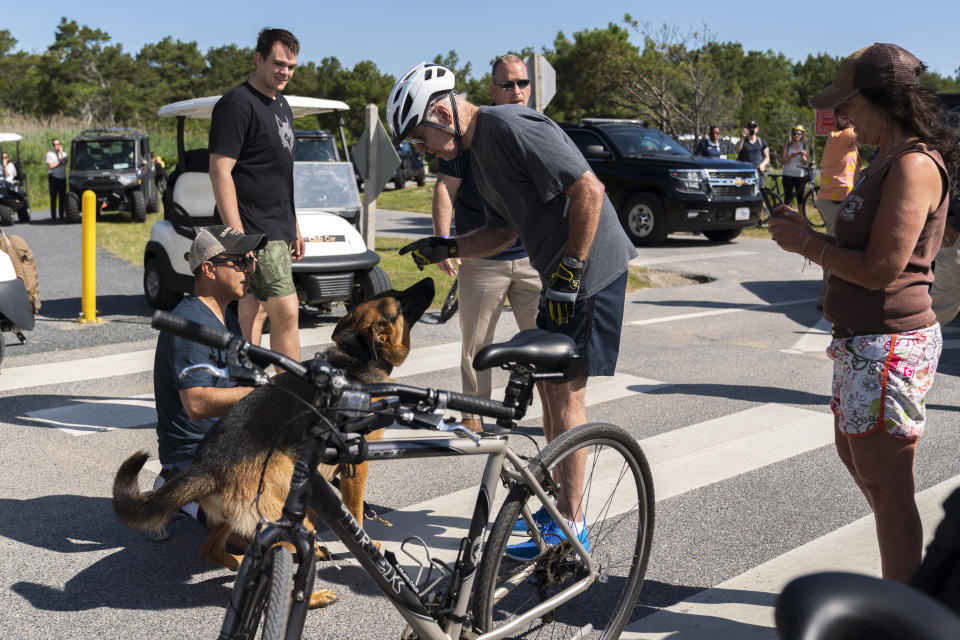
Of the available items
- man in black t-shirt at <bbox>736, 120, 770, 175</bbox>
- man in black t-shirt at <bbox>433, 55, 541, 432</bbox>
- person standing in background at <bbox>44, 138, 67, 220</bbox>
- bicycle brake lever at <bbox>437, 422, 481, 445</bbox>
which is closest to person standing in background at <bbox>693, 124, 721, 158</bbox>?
man in black t-shirt at <bbox>736, 120, 770, 175</bbox>

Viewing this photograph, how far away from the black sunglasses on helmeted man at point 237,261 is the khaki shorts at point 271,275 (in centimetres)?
135

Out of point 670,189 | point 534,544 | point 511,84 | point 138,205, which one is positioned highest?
point 511,84

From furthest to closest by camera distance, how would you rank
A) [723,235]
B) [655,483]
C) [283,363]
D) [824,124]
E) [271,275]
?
[723,235]
[824,124]
[271,275]
[655,483]
[283,363]

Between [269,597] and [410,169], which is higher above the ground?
[410,169]

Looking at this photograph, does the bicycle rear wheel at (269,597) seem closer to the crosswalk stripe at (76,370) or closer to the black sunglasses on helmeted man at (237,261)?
the black sunglasses on helmeted man at (237,261)

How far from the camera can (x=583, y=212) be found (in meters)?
3.38

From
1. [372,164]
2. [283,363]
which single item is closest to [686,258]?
[372,164]

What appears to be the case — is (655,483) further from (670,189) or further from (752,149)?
(752,149)

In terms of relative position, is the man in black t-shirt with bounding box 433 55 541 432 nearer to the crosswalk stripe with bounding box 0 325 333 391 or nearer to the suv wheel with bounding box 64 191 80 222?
the crosswalk stripe with bounding box 0 325 333 391

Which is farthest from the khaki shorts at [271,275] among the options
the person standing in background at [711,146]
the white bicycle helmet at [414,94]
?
the person standing in background at [711,146]

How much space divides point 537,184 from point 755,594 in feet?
6.04

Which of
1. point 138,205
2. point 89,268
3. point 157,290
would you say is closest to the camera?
point 89,268

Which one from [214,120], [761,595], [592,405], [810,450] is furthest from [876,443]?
[214,120]

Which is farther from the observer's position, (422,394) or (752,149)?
(752,149)
